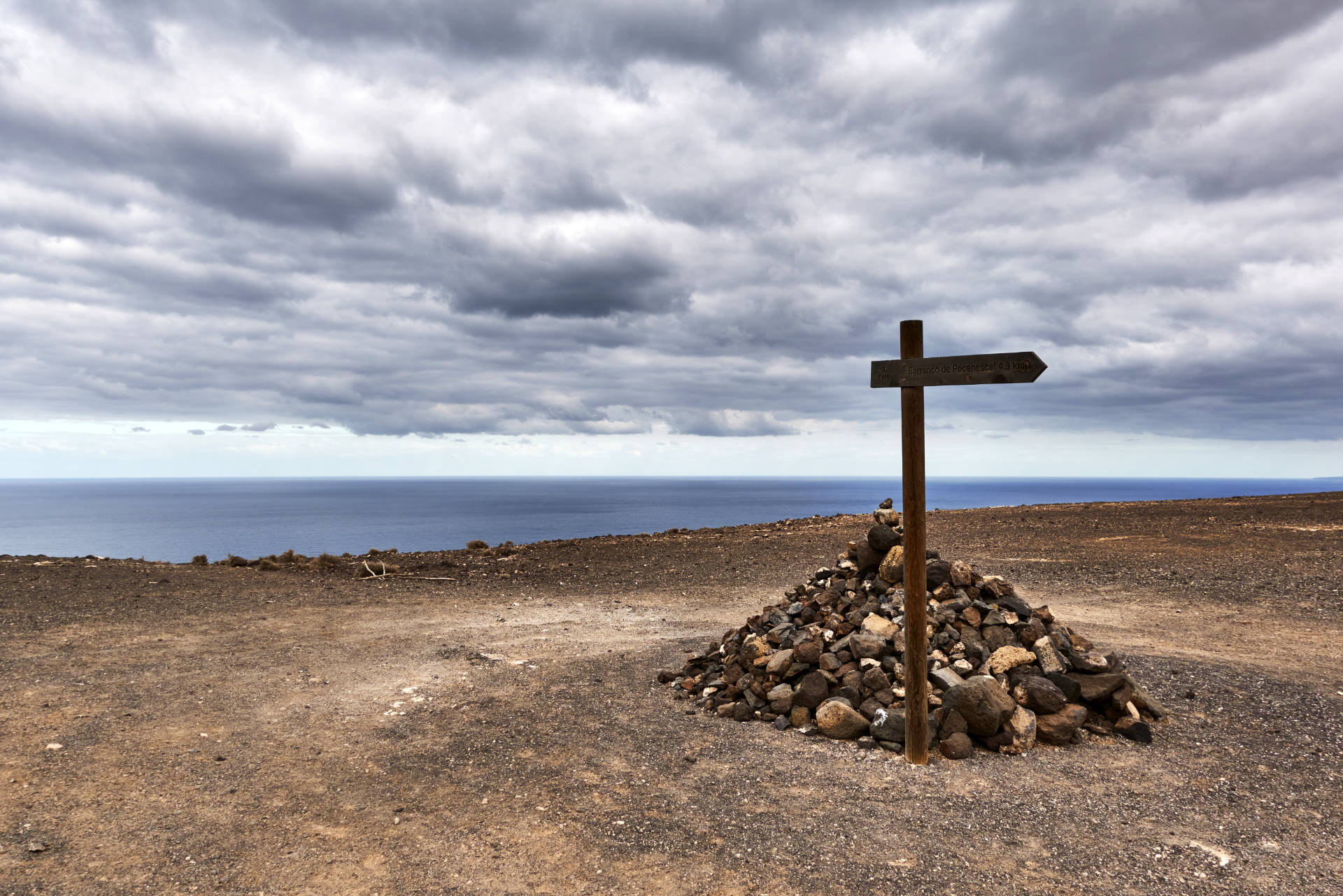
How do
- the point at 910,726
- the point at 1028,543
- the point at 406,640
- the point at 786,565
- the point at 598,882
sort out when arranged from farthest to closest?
the point at 1028,543
the point at 786,565
the point at 406,640
the point at 910,726
the point at 598,882

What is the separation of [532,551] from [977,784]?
20858 millimetres

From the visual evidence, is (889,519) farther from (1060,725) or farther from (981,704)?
(1060,725)

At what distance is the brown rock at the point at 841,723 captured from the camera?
27.7 feet

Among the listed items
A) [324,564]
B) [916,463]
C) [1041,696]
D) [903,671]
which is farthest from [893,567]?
[324,564]

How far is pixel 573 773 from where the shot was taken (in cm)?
750

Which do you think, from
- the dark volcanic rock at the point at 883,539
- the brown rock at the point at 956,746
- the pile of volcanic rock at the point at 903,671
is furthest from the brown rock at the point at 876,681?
the dark volcanic rock at the point at 883,539

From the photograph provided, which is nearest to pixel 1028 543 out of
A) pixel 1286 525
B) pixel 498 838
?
pixel 1286 525

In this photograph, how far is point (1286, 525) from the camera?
27.0m

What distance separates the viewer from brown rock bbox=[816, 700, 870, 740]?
8.45 m

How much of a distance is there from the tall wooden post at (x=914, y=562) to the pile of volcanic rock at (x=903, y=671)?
439 millimetres

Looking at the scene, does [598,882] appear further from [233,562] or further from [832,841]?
[233,562]

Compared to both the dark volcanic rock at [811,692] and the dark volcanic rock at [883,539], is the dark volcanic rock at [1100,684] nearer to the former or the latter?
the dark volcanic rock at [883,539]

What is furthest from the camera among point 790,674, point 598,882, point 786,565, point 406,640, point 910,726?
point 786,565

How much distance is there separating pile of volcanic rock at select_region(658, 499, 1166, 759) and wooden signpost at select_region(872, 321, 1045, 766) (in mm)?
617
